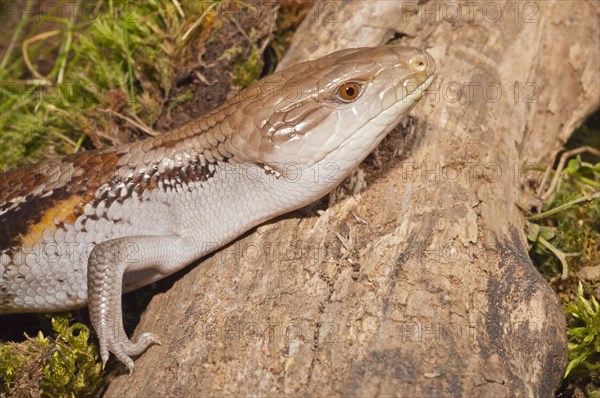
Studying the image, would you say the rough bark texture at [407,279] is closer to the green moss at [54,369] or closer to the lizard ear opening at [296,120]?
the green moss at [54,369]

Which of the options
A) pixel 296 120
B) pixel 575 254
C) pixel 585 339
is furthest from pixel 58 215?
pixel 575 254

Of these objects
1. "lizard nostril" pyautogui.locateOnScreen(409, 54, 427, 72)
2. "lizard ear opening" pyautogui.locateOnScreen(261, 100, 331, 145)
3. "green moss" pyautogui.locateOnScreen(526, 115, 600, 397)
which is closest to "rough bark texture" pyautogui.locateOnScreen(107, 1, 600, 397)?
"green moss" pyautogui.locateOnScreen(526, 115, 600, 397)

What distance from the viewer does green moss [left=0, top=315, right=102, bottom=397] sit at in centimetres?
437

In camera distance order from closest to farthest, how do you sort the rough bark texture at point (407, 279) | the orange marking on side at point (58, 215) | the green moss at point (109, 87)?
the rough bark texture at point (407, 279) → the orange marking on side at point (58, 215) → the green moss at point (109, 87)

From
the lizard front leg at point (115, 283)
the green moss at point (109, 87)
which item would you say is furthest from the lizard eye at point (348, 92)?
the green moss at point (109, 87)

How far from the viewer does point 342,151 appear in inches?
167

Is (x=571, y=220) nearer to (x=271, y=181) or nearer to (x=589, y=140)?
(x=589, y=140)

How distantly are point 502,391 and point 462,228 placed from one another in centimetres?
114

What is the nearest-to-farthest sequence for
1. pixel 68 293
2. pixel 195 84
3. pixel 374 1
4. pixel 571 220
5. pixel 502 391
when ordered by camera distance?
1. pixel 502 391
2. pixel 68 293
3. pixel 571 220
4. pixel 374 1
5. pixel 195 84

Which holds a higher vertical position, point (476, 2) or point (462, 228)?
point (476, 2)

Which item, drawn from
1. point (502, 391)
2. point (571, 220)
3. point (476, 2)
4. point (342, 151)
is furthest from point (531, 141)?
point (502, 391)

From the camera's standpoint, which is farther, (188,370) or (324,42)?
(324,42)

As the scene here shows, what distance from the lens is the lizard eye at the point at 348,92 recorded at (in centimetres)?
423

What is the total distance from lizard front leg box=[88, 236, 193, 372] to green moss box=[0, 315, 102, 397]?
0.20 metres
